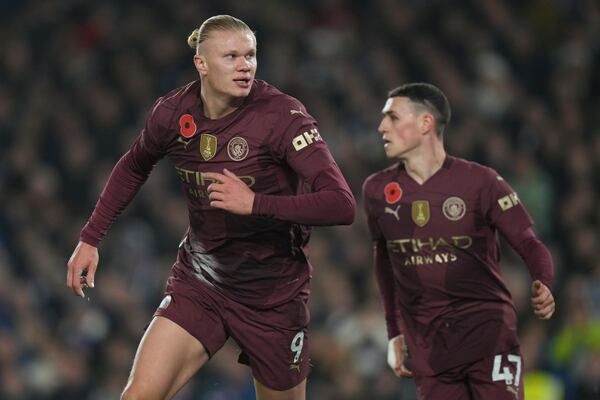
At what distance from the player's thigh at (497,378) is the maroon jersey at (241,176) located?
95cm

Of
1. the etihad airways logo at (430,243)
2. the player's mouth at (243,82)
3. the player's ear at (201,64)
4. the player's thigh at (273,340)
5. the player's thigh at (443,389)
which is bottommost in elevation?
the player's thigh at (443,389)

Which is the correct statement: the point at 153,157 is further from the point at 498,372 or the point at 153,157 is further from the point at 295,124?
the point at 498,372

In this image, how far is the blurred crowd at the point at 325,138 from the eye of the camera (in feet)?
30.3

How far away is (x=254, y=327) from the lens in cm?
562

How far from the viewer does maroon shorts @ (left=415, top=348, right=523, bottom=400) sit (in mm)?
5742

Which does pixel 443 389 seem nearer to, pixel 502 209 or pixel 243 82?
pixel 502 209

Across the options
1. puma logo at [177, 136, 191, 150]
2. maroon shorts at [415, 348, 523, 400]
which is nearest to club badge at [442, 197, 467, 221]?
maroon shorts at [415, 348, 523, 400]

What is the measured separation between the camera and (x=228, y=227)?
5504 millimetres

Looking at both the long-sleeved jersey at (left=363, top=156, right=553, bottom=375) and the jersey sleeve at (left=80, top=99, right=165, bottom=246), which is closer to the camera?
the jersey sleeve at (left=80, top=99, right=165, bottom=246)

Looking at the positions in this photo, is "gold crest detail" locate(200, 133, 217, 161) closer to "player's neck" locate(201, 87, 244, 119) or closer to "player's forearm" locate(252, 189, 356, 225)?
"player's neck" locate(201, 87, 244, 119)

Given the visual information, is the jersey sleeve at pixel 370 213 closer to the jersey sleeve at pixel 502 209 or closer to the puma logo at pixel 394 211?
the puma logo at pixel 394 211

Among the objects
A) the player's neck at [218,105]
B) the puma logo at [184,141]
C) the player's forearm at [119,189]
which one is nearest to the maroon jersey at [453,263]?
the player's neck at [218,105]

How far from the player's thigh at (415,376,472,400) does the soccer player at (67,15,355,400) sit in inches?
24.0

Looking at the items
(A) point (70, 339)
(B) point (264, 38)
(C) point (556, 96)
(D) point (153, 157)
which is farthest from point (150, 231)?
(D) point (153, 157)
